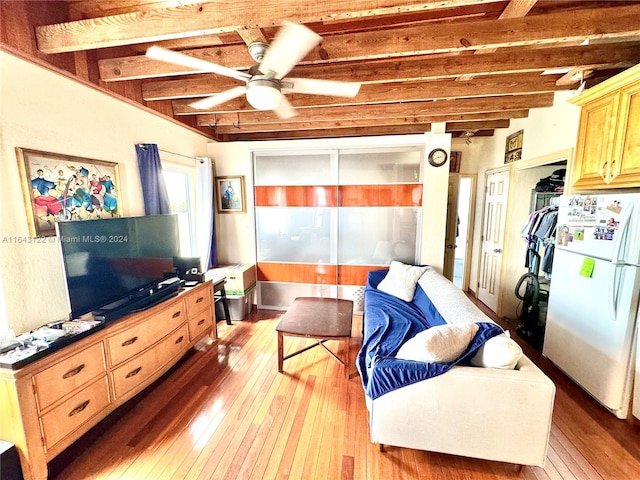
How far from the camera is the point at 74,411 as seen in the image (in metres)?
1.65

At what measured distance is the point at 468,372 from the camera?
1517 millimetres

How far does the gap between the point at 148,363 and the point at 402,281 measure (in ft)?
8.17

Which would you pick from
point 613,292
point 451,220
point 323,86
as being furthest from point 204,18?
point 451,220

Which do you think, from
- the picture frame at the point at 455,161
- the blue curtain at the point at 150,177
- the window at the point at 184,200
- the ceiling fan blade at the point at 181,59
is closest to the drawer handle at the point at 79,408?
the blue curtain at the point at 150,177

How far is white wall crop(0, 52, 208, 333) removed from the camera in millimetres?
1651

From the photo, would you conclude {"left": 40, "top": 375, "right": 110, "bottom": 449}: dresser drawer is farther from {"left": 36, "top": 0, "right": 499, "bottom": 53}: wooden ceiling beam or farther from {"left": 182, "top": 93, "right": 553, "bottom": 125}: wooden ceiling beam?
{"left": 182, "top": 93, "right": 553, "bottom": 125}: wooden ceiling beam

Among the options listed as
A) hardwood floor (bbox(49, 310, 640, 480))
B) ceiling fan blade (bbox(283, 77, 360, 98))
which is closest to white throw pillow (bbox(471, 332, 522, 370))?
hardwood floor (bbox(49, 310, 640, 480))

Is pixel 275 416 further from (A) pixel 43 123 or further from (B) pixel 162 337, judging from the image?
(A) pixel 43 123

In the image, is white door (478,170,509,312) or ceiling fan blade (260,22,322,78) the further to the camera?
white door (478,170,509,312)

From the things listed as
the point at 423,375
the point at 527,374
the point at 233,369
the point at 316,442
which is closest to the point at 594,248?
the point at 527,374

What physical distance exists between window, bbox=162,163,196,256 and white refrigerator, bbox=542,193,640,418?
3.79 m

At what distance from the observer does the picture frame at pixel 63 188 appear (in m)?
1.75

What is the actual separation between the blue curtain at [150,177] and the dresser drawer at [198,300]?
86 cm

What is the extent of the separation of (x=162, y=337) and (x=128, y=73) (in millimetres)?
2038
